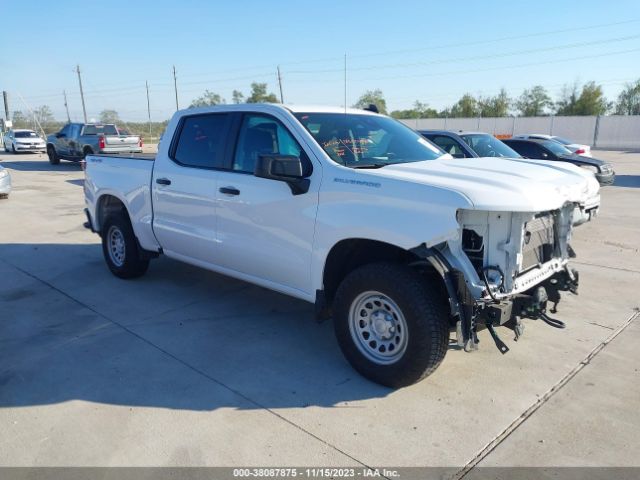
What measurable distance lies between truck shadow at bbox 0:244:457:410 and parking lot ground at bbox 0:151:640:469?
2cm

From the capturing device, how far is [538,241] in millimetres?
3824

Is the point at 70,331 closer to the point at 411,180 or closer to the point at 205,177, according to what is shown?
the point at 205,177

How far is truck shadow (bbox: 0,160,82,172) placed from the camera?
22453mm

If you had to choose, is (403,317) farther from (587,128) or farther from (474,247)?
(587,128)

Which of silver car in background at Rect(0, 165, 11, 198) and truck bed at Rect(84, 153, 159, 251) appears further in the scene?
silver car in background at Rect(0, 165, 11, 198)

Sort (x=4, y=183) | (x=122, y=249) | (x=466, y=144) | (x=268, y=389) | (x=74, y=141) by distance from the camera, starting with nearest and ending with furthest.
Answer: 1. (x=268, y=389)
2. (x=122, y=249)
3. (x=466, y=144)
4. (x=4, y=183)
5. (x=74, y=141)

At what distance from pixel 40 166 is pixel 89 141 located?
4.49 meters

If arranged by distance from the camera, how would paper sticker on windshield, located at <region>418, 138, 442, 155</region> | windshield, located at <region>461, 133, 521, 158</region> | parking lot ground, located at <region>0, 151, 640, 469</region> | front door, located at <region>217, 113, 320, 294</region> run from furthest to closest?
windshield, located at <region>461, 133, 521, 158</region> → paper sticker on windshield, located at <region>418, 138, 442, 155</region> → front door, located at <region>217, 113, 320, 294</region> → parking lot ground, located at <region>0, 151, 640, 469</region>

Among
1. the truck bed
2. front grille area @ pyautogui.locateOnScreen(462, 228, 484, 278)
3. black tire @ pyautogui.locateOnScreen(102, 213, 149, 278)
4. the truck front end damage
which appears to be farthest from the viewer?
black tire @ pyautogui.locateOnScreen(102, 213, 149, 278)

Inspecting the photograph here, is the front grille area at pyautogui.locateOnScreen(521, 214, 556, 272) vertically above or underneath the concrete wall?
above

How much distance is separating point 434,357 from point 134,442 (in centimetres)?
195

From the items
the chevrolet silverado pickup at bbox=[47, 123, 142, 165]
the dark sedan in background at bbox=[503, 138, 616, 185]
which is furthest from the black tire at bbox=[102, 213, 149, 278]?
the chevrolet silverado pickup at bbox=[47, 123, 142, 165]

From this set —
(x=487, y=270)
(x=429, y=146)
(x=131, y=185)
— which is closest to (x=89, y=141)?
(x=131, y=185)

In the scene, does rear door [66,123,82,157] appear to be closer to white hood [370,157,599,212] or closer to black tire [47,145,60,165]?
black tire [47,145,60,165]
